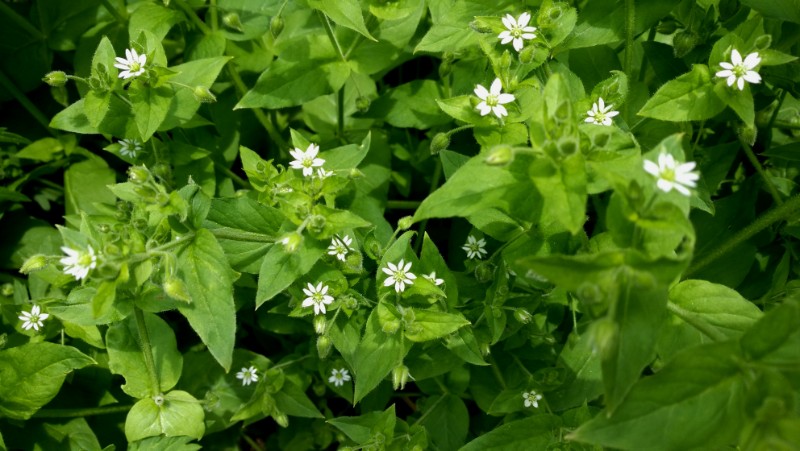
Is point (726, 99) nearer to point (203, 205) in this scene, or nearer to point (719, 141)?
point (719, 141)

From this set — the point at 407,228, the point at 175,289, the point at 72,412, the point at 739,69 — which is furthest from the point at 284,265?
the point at 739,69

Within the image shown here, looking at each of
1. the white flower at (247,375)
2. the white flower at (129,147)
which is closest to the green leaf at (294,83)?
the white flower at (129,147)

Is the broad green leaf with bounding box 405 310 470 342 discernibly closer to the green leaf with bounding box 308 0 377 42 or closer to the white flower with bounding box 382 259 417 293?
the white flower with bounding box 382 259 417 293

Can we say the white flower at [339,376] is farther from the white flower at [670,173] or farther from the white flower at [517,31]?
the white flower at [670,173]

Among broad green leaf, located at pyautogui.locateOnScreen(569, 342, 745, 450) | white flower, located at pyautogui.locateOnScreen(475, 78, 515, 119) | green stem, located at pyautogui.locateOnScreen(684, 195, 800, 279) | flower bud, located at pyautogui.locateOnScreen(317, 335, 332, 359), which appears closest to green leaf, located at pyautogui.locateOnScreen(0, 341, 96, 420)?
flower bud, located at pyautogui.locateOnScreen(317, 335, 332, 359)

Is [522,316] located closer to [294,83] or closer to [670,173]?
[670,173]

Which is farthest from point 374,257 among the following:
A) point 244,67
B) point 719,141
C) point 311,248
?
point 719,141

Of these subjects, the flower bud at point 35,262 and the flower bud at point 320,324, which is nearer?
the flower bud at point 35,262
